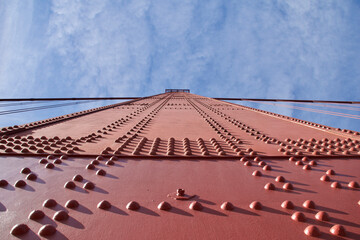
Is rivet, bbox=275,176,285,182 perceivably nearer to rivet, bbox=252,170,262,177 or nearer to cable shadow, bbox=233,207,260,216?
rivet, bbox=252,170,262,177

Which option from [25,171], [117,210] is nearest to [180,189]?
[117,210]

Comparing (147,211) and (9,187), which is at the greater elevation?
(147,211)

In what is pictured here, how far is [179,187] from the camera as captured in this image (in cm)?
219

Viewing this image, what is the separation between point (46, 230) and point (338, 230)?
1.73 meters

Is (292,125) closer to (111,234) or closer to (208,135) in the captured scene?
(208,135)

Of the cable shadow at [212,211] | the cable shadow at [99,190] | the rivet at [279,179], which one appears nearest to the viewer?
the cable shadow at [212,211]

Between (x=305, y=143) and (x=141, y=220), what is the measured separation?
3.03 m

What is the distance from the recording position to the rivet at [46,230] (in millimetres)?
1501

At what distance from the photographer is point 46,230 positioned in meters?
1.50

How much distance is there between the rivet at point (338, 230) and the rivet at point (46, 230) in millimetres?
1675

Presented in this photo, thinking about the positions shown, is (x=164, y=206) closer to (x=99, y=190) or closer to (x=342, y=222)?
(x=99, y=190)

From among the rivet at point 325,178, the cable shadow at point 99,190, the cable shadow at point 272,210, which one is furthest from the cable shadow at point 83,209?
the rivet at point 325,178

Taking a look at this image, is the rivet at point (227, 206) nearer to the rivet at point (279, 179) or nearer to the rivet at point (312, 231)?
the rivet at point (312, 231)

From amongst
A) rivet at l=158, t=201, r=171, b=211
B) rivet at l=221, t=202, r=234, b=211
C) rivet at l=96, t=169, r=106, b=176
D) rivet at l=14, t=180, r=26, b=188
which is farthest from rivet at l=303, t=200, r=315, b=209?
rivet at l=14, t=180, r=26, b=188
